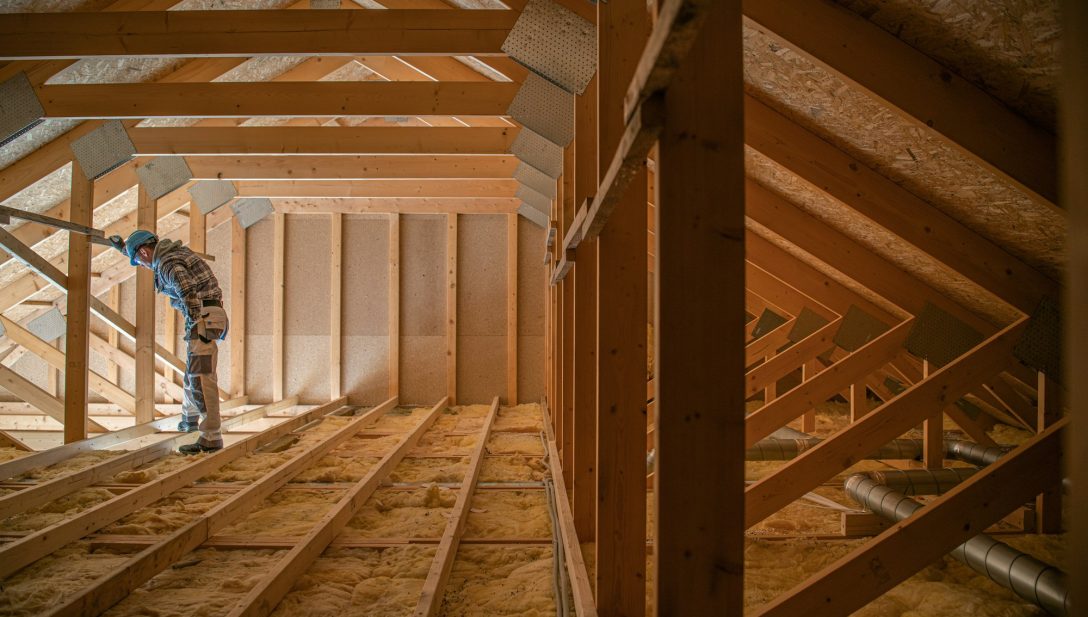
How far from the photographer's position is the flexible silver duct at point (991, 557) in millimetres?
1918

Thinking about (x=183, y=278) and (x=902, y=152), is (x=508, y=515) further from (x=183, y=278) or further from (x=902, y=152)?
(x=183, y=278)

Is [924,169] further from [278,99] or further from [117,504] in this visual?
[117,504]

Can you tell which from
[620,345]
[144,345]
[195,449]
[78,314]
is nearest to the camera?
[620,345]

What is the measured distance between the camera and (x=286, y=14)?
283cm

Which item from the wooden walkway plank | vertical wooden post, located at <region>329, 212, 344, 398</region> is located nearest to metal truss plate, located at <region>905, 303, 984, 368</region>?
the wooden walkway plank

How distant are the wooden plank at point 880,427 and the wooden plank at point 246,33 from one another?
225 cm

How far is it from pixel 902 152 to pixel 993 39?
0.73 meters

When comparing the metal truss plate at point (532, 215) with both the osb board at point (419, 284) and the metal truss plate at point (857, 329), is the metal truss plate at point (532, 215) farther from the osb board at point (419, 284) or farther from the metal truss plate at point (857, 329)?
the metal truss plate at point (857, 329)

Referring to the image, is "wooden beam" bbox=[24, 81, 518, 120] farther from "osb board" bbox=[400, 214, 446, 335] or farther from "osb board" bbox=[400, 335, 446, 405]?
"osb board" bbox=[400, 335, 446, 405]

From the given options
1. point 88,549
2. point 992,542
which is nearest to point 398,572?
point 88,549

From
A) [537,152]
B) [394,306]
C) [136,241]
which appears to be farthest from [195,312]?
[394,306]

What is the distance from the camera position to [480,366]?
6977 millimetres

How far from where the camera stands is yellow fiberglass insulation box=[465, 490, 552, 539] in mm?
2723

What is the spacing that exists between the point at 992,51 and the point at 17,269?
7121mm
